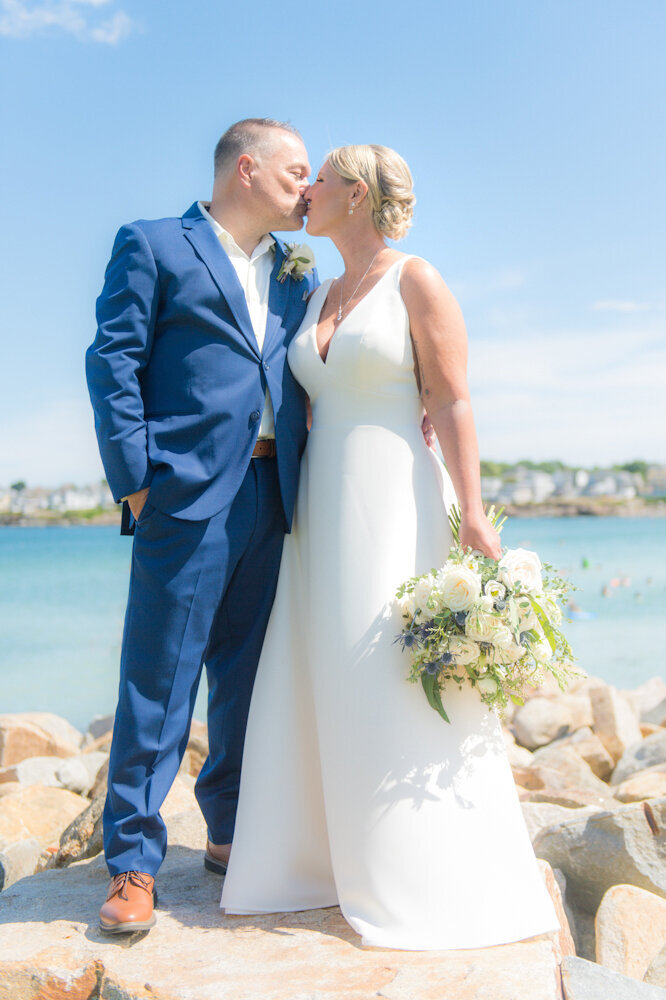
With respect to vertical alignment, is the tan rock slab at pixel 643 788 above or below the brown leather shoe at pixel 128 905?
below

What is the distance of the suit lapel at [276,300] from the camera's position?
10.7 feet

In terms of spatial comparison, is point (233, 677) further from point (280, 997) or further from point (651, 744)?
point (651, 744)

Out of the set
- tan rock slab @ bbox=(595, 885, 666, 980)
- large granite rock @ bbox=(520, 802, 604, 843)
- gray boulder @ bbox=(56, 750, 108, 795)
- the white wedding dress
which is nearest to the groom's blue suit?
the white wedding dress

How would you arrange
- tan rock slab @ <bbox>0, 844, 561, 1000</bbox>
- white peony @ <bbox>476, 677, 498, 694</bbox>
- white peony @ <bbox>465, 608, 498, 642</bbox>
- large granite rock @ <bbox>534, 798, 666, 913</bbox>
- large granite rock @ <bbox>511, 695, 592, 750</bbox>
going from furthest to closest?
large granite rock @ <bbox>511, 695, 592, 750</bbox> < large granite rock @ <bbox>534, 798, 666, 913</bbox> < white peony @ <bbox>476, 677, 498, 694</bbox> < white peony @ <bbox>465, 608, 498, 642</bbox> < tan rock slab @ <bbox>0, 844, 561, 1000</bbox>

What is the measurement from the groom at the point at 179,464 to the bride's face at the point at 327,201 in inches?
5.8

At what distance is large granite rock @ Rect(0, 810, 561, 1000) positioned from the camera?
7.99 feet

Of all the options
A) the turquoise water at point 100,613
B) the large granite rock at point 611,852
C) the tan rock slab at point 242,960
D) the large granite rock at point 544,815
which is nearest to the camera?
the tan rock slab at point 242,960

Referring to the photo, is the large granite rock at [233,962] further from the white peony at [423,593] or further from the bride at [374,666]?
the white peony at [423,593]

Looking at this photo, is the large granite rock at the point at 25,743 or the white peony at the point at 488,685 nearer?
the white peony at the point at 488,685

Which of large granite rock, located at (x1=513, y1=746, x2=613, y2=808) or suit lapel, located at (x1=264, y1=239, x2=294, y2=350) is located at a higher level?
suit lapel, located at (x1=264, y1=239, x2=294, y2=350)

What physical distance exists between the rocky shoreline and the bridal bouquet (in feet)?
2.46

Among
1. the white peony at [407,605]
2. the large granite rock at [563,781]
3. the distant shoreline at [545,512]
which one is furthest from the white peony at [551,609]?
the distant shoreline at [545,512]

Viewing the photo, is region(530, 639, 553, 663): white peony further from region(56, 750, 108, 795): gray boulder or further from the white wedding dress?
region(56, 750, 108, 795): gray boulder

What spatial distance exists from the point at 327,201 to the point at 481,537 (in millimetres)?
1370
